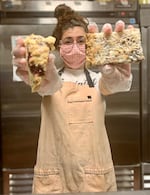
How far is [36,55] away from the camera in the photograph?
1.08m

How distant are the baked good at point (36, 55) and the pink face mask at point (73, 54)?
0.27 metres

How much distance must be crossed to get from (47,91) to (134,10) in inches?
47.5

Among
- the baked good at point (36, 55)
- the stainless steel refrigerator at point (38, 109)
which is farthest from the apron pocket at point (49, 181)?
the stainless steel refrigerator at point (38, 109)

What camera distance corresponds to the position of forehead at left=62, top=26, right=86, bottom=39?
1391mm

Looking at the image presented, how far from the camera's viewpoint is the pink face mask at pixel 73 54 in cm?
138

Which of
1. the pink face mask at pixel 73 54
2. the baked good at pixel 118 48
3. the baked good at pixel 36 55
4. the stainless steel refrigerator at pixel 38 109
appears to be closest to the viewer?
the baked good at pixel 36 55

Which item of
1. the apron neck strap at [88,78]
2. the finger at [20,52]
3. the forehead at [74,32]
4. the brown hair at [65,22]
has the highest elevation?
the brown hair at [65,22]

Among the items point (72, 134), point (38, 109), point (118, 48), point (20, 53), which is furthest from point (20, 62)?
point (38, 109)

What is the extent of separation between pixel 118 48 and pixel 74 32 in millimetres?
235

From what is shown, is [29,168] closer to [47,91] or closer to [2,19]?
[2,19]

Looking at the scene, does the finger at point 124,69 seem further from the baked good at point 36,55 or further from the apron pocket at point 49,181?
the apron pocket at point 49,181

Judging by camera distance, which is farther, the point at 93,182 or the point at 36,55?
the point at 93,182

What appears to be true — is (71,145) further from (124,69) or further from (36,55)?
(36,55)

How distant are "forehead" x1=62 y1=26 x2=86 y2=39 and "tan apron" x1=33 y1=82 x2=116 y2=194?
5.9 inches
